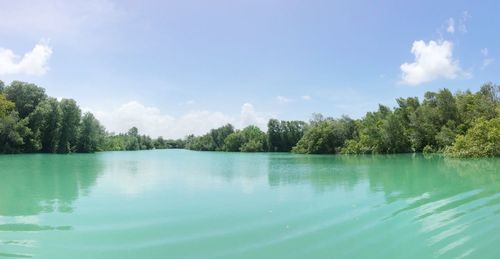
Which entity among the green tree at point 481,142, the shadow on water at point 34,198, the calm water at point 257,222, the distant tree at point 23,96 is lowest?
the calm water at point 257,222

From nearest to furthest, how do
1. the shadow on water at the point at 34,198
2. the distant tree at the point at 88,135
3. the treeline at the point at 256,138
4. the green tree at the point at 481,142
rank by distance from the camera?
1. the shadow on water at the point at 34,198
2. the green tree at the point at 481,142
3. the distant tree at the point at 88,135
4. the treeline at the point at 256,138

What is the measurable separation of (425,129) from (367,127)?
1018 cm

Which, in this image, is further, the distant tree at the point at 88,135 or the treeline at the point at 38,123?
Result: the distant tree at the point at 88,135

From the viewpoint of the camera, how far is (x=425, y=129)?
6238 cm

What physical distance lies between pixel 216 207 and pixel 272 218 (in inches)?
111

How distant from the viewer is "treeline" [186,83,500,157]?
4334 centimetres

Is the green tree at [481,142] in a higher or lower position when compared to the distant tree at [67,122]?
lower

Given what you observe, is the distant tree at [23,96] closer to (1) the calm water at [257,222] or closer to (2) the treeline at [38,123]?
(2) the treeline at [38,123]

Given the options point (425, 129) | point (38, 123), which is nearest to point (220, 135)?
point (38, 123)

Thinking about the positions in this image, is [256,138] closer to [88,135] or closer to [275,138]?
[275,138]

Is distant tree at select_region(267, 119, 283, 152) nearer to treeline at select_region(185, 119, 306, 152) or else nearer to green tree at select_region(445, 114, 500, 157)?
treeline at select_region(185, 119, 306, 152)

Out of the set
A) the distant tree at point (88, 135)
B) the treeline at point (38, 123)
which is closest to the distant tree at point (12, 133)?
the treeline at point (38, 123)

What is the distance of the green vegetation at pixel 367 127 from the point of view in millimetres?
50600

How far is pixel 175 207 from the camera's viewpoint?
14.2m
